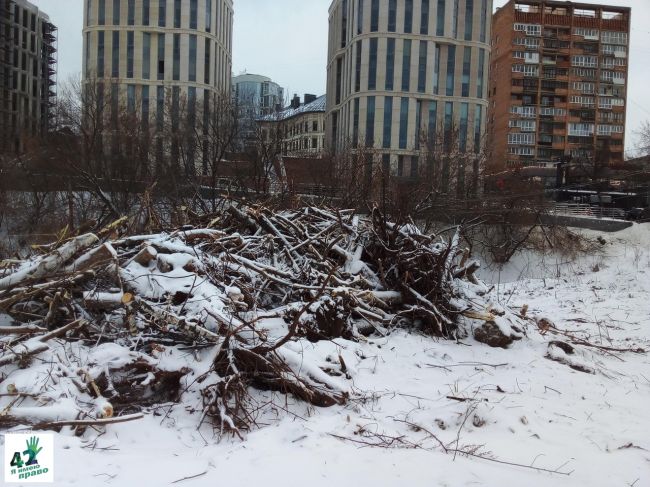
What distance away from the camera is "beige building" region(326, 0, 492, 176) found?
6141cm

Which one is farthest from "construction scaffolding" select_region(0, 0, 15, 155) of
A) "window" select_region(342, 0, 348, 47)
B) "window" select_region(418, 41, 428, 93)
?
"window" select_region(418, 41, 428, 93)

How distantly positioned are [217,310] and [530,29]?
285 feet

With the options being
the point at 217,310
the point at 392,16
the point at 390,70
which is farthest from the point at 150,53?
the point at 217,310

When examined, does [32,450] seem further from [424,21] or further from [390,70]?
[424,21]

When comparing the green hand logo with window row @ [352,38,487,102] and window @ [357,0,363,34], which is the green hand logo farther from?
window @ [357,0,363,34]

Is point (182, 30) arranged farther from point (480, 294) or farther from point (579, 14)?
point (480, 294)

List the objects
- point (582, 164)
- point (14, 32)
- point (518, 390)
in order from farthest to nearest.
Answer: point (14, 32), point (582, 164), point (518, 390)

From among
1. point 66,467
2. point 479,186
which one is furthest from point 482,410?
point 479,186

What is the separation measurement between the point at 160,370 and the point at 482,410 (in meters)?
2.59

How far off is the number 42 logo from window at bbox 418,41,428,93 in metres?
62.9

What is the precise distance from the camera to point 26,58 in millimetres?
72250

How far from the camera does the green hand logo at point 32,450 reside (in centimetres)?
333

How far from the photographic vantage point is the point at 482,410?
4.32 meters

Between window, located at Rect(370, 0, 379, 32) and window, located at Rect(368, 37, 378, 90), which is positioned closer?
window, located at Rect(370, 0, 379, 32)
